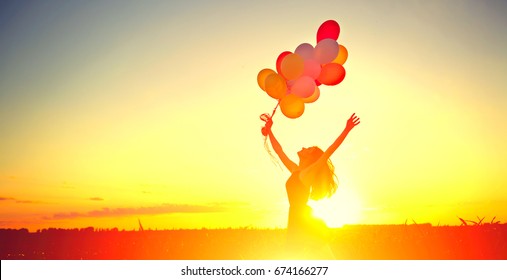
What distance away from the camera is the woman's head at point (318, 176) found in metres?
5.70

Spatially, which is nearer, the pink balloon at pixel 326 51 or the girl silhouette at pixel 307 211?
the girl silhouette at pixel 307 211

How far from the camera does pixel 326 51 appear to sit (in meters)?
7.02

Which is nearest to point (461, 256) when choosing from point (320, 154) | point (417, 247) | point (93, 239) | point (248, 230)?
point (417, 247)

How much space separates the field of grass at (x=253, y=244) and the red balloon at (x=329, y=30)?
4292mm

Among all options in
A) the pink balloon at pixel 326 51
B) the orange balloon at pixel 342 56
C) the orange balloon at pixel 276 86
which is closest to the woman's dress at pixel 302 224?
the orange balloon at pixel 276 86

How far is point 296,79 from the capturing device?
7.02 metres

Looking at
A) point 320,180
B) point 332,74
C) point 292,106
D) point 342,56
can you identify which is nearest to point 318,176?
point 320,180

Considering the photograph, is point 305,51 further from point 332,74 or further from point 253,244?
point 253,244

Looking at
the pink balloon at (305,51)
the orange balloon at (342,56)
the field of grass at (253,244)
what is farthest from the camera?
the field of grass at (253,244)

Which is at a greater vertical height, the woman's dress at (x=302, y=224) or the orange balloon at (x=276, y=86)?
the orange balloon at (x=276, y=86)

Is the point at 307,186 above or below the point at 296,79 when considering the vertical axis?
below

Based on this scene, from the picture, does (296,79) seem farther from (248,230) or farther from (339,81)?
(248,230)

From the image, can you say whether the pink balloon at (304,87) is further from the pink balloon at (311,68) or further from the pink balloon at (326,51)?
the pink balloon at (326,51)

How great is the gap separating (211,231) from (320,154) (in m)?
7.92
